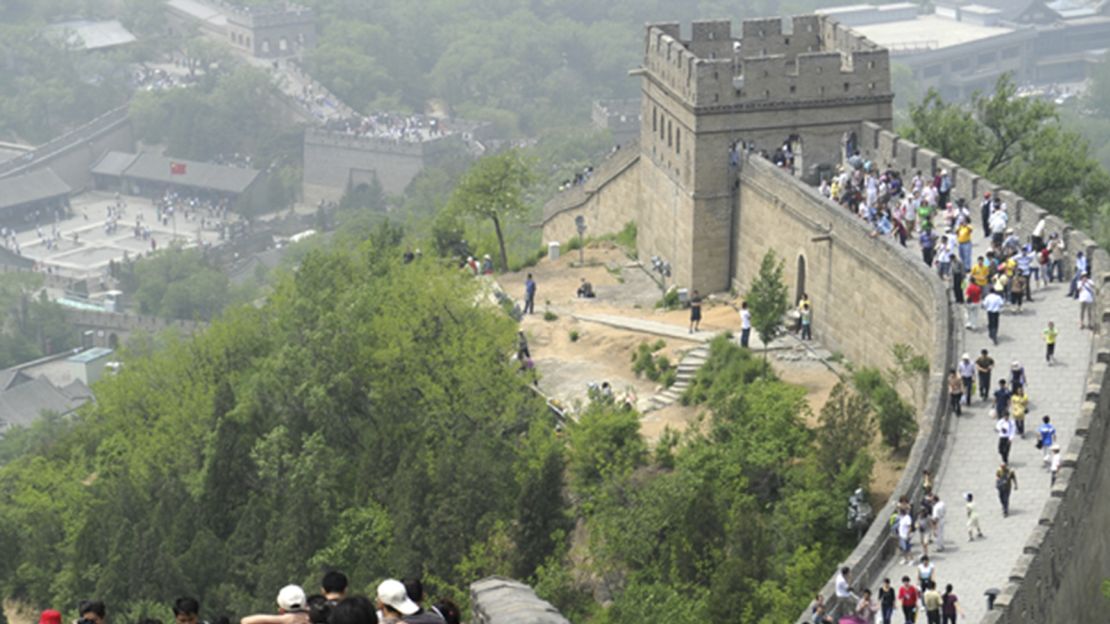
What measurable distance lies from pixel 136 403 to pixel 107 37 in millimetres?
133538

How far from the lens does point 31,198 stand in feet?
502

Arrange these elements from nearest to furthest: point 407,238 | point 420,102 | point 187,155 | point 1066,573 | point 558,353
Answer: point 1066,573, point 558,353, point 407,238, point 187,155, point 420,102

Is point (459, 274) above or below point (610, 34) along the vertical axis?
above

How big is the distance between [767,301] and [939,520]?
14677 mm

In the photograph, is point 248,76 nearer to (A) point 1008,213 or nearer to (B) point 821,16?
(B) point 821,16

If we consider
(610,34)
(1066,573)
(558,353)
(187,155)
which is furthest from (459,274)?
(610,34)

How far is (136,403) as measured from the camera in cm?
6275

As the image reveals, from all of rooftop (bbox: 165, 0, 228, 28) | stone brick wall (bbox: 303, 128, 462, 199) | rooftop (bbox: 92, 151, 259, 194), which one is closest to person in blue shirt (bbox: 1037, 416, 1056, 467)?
stone brick wall (bbox: 303, 128, 462, 199)

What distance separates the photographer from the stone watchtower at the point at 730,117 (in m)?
58.3

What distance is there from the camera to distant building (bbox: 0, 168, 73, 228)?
152875 millimetres

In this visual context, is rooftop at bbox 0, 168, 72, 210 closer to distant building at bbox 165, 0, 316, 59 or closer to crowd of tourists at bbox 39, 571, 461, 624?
distant building at bbox 165, 0, 316, 59

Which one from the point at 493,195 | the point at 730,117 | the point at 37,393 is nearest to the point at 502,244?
the point at 493,195

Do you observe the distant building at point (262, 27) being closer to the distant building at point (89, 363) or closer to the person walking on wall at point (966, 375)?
the distant building at point (89, 363)

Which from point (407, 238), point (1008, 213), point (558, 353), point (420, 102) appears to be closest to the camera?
point (1008, 213)
